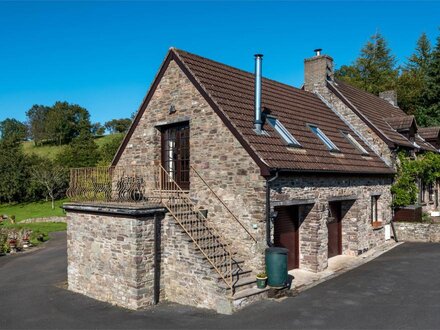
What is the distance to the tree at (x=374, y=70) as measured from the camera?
43375 millimetres

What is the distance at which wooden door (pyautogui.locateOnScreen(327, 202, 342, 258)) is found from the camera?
16.0 metres

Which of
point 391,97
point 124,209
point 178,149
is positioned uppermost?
point 391,97

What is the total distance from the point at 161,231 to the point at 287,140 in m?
5.47

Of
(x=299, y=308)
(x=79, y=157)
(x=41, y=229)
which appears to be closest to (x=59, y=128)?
(x=79, y=157)

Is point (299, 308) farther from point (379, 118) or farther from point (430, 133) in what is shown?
point (430, 133)

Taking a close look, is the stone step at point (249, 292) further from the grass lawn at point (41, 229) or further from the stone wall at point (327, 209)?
the grass lawn at point (41, 229)

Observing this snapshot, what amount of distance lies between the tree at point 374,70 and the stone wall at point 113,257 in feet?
121

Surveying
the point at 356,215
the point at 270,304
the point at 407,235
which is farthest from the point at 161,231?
the point at 407,235

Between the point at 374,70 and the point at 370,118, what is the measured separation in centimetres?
2781

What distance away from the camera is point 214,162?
42.0 feet

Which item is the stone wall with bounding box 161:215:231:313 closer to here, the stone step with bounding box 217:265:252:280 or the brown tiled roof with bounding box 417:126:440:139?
the stone step with bounding box 217:265:252:280

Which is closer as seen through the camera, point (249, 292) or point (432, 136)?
point (249, 292)

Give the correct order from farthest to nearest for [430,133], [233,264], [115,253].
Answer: [430,133]
[115,253]
[233,264]

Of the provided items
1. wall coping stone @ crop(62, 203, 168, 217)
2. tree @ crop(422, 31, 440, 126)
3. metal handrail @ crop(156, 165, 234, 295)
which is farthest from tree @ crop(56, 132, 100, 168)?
metal handrail @ crop(156, 165, 234, 295)
